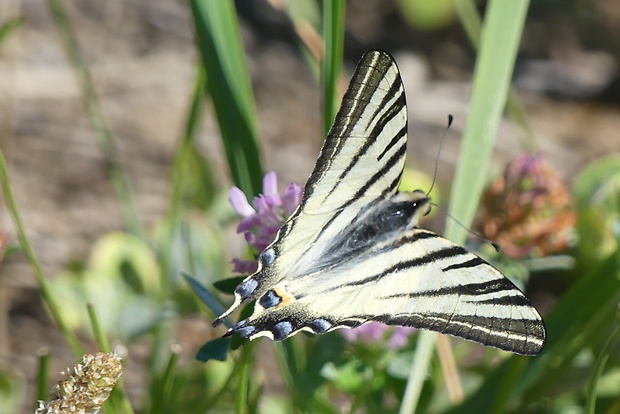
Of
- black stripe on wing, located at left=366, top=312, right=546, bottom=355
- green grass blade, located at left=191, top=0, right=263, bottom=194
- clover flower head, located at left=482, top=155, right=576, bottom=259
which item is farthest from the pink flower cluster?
clover flower head, located at left=482, top=155, right=576, bottom=259

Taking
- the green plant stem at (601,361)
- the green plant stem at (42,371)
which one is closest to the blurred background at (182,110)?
the green plant stem at (42,371)

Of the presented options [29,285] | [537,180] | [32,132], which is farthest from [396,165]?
[32,132]

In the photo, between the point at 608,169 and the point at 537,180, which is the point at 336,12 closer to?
the point at 537,180

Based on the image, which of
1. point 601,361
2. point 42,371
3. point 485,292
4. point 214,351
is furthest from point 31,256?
point 601,361

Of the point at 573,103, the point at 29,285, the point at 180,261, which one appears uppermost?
the point at 573,103

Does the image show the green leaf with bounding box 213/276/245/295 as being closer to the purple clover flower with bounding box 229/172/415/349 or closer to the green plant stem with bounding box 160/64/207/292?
the purple clover flower with bounding box 229/172/415/349

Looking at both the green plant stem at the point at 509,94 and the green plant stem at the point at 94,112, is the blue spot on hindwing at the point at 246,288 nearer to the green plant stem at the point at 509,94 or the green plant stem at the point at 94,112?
the green plant stem at the point at 94,112

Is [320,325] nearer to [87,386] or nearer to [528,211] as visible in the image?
[87,386]
